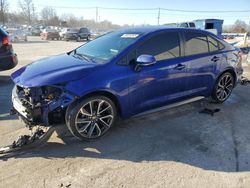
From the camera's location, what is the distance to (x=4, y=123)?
4.69 metres

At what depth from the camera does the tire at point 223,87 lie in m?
5.66

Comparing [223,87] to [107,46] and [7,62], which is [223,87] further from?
[7,62]

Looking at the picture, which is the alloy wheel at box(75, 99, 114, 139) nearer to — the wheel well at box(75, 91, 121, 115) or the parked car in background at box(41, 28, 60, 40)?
the wheel well at box(75, 91, 121, 115)

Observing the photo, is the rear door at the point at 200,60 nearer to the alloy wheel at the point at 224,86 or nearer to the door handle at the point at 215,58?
the door handle at the point at 215,58

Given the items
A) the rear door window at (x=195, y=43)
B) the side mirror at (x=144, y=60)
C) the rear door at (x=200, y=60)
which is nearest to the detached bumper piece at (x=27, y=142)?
the side mirror at (x=144, y=60)

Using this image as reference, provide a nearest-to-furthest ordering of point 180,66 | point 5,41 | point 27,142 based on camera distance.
A: point 27,142
point 180,66
point 5,41

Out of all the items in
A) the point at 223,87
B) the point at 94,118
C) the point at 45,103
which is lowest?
the point at 94,118

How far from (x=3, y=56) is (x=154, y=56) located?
14.8ft

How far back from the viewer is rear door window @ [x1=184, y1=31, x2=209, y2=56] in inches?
195

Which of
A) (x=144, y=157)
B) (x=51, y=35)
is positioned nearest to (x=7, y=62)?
(x=144, y=157)

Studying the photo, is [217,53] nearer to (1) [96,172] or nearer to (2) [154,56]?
(2) [154,56]

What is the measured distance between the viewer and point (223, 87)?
5.79 metres

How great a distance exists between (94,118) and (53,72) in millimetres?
902

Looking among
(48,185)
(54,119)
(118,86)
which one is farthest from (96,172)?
(118,86)
